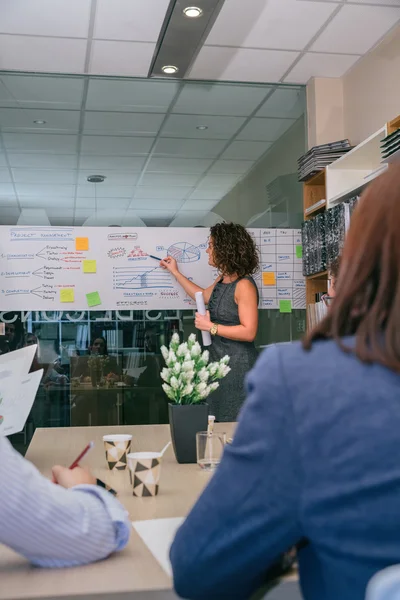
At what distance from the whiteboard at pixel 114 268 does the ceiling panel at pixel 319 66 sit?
1.13m

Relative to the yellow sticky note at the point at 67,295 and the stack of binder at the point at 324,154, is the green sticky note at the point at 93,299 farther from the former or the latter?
the stack of binder at the point at 324,154

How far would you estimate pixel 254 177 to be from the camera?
5027 millimetres

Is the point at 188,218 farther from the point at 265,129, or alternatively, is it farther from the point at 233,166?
the point at 265,129

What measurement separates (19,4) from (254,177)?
210 cm

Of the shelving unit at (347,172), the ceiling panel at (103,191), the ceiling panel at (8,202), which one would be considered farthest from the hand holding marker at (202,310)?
the ceiling panel at (8,202)

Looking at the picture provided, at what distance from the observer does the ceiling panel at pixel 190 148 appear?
4.98 m

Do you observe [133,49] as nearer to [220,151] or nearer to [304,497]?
[220,151]

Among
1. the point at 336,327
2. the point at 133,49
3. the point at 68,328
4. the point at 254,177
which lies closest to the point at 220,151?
the point at 254,177

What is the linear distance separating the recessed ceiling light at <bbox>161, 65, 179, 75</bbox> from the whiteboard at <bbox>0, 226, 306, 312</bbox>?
1.07 metres

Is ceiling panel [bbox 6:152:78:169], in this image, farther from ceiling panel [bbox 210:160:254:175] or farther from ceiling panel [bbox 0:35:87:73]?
ceiling panel [bbox 210:160:254:175]

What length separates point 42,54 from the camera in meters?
4.29

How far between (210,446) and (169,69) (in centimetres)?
334

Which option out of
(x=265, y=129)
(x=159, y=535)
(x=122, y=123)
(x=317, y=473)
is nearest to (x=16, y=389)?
(x=159, y=535)

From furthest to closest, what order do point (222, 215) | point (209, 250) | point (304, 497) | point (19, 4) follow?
point (222, 215) → point (209, 250) → point (19, 4) → point (304, 497)
